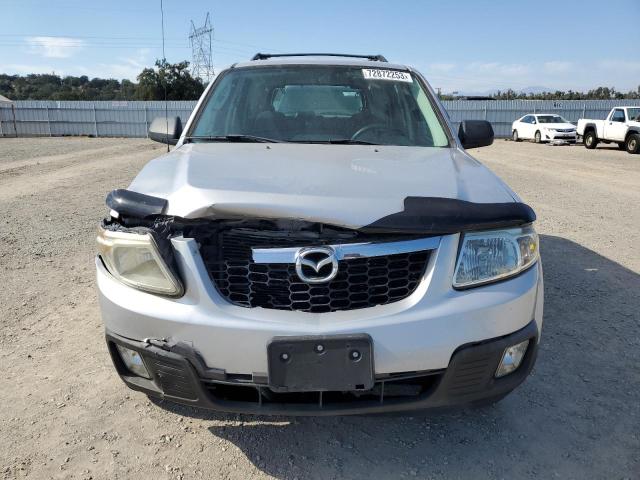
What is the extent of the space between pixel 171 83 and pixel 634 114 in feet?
156

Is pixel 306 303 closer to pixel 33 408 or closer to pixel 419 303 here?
pixel 419 303

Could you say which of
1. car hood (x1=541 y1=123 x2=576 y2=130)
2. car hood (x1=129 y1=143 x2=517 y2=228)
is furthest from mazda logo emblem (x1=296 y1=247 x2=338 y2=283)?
car hood (x1=541 y1=123 x2=576 y2=130)

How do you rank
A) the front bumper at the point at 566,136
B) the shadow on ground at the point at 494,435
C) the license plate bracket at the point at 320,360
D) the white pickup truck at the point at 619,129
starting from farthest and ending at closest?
the front bumper at the point at 566,136 < the white pickup truck at the point at 619,129 < the shadow on ground at the point at 494,435 < the license plate bracket at the point at 320,360

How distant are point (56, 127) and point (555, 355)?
3347cm

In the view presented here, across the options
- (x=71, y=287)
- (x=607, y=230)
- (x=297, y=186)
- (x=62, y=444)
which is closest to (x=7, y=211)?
(x=71, y=287)

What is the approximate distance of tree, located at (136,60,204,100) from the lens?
55.9m

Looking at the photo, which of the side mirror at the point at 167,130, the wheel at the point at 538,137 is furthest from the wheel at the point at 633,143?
the side mirror at the point at 167,130

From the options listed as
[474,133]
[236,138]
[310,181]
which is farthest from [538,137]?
[310,181]

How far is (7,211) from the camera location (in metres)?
7.28

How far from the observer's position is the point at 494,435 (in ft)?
7.80

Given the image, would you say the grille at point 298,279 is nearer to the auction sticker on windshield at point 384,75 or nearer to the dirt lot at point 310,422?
the dirt lot at point 310,422

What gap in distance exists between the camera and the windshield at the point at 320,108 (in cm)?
314

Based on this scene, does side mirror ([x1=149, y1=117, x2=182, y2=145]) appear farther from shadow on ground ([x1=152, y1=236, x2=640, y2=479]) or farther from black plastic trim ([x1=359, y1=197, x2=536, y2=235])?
black plastic trim ([x1=359, y1=197, x2=536, y2=235])

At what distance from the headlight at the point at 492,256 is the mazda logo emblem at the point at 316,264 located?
0.46 metres
